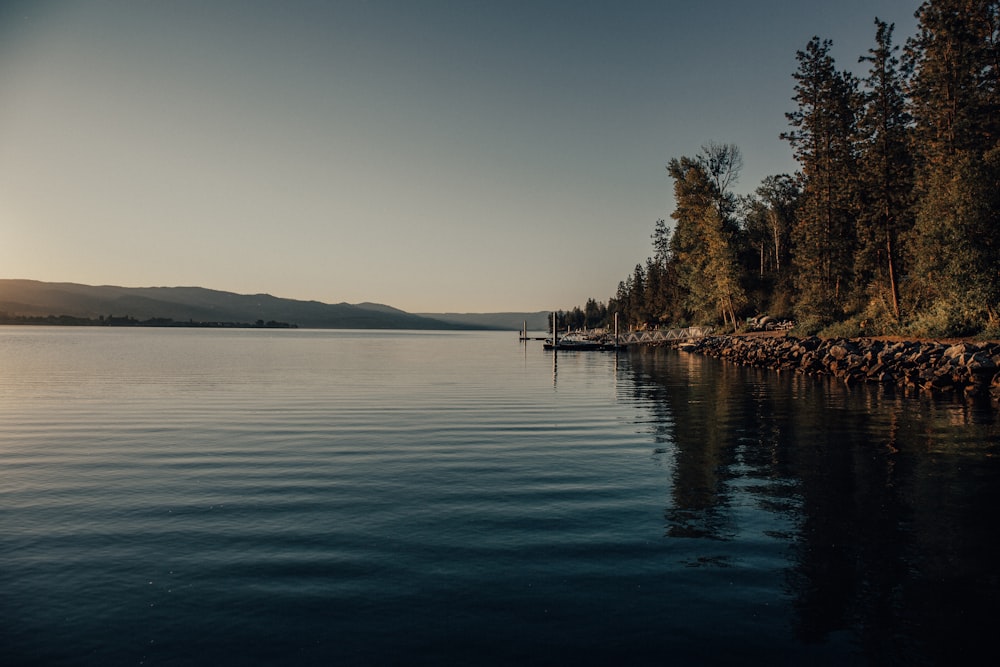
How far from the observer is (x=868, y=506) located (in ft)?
30.4

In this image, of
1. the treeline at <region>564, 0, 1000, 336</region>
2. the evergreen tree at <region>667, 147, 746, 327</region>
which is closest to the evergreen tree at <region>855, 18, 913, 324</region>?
A: the treeline at <region>564, 0, 1000, 336</region>

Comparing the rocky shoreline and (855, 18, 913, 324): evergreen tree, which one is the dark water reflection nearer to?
the rocky shoreline

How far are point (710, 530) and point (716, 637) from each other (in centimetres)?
307

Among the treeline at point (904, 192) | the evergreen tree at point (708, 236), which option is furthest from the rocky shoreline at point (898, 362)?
the evergreen tree at point (708, 236)

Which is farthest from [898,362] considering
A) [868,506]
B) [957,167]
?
[868,506]

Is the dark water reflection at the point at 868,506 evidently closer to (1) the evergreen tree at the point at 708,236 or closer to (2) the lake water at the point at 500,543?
(2) the lake water at the point at 500,543

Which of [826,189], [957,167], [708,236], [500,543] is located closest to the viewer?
[500,543]

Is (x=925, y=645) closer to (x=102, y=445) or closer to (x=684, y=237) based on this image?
(x=102, y=445)

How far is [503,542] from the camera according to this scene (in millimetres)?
7613

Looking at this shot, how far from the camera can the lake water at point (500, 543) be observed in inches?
206

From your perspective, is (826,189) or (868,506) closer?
(868,506)

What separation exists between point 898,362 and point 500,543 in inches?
1175

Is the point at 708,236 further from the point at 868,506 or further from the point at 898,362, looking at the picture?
the point at 868,506

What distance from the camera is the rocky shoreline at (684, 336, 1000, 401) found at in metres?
25.0
